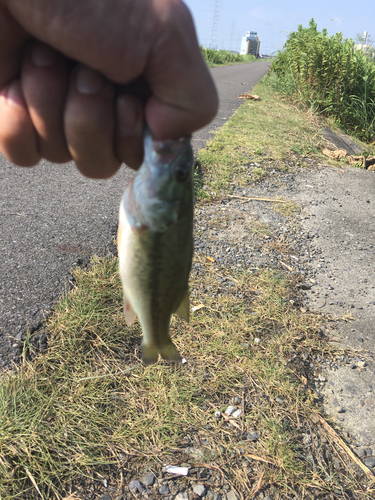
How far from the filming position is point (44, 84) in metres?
1.04

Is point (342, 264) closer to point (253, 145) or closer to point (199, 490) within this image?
point (199, 490)

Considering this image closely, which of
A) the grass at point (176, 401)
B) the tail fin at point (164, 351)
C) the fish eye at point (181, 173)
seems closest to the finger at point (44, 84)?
the fish eye at point (181, 173)

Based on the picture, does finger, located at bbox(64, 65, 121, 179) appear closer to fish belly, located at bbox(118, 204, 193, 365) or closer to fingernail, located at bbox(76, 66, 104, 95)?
fingernail, located at bbox(76, 66, 104, 95)

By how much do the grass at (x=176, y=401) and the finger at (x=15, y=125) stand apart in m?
1.55

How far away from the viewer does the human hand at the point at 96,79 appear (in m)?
0.87

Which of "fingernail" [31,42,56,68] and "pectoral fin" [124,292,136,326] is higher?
"fingernail" [31,42,56,68]

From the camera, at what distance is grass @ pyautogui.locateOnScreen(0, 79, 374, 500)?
6.65 ft

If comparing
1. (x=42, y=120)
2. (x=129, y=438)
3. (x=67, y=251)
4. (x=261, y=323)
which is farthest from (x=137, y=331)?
(x=42, y=120)

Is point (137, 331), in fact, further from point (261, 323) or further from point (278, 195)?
point (278, 195)

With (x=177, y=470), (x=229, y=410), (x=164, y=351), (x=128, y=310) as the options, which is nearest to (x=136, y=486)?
(x=177, y=470)

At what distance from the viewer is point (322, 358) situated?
288cm

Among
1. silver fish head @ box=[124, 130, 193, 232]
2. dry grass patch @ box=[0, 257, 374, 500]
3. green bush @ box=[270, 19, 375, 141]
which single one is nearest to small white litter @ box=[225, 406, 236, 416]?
dry grass patch @ box=[0, 257, 374, 500]

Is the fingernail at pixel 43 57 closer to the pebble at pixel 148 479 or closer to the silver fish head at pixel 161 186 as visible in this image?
the silver fish head at pixel 161 186

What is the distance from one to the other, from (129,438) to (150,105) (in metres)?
1.87
